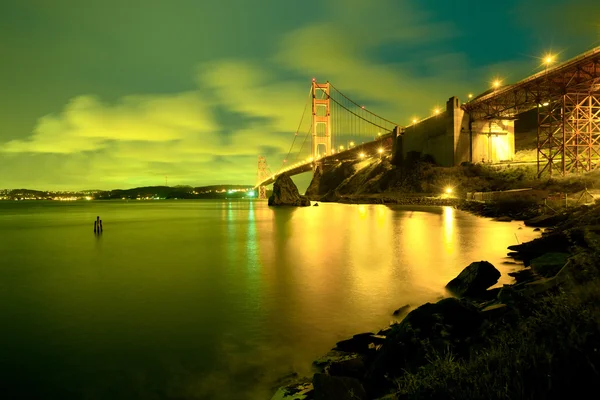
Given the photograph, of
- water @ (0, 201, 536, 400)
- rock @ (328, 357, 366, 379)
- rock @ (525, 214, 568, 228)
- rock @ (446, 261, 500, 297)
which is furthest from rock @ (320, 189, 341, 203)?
rock @ (328, 357, 366, 379)

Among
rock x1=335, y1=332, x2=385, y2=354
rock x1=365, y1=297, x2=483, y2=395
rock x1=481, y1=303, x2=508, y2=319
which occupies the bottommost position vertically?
rock x1=335, y1=332, x2=385, y2=354

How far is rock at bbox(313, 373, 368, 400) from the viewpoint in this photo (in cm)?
371

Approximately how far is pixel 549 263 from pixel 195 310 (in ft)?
25.9

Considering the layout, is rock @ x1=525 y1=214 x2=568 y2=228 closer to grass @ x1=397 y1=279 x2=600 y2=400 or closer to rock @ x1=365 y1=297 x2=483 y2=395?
rock @ x1=365 y1=297 x2=483 y2=395

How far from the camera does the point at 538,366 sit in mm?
2879

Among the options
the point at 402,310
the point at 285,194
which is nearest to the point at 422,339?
the point at 402,310

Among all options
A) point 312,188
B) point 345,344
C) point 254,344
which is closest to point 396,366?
point 345,344

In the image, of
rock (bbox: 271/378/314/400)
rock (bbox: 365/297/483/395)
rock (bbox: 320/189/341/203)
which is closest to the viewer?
rock (bbox: 365/297/483/395)

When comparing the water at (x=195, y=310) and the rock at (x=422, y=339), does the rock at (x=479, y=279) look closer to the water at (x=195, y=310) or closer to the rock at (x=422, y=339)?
the water at (x=195, y=310)

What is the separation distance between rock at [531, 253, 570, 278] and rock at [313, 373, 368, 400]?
18.1 feet

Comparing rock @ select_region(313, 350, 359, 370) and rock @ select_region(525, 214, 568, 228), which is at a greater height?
rock @ select_region(525, 214, 568, 228)

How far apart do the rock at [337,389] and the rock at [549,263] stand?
18.1 feet

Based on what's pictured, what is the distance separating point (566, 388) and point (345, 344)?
3.67 metres

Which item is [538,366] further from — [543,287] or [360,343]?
[360,343]
